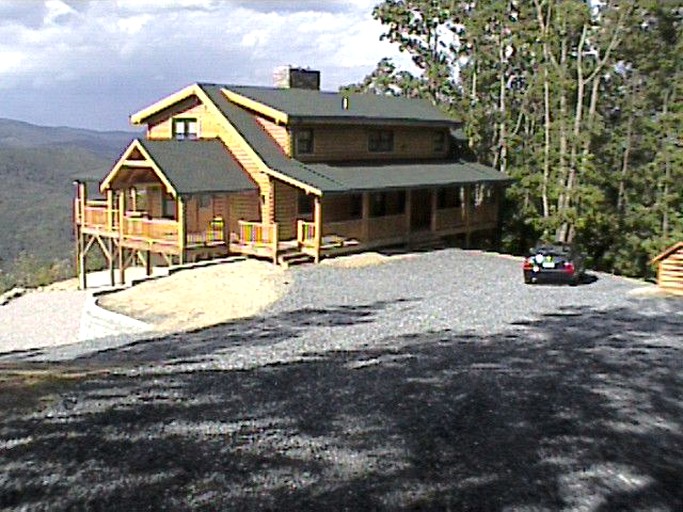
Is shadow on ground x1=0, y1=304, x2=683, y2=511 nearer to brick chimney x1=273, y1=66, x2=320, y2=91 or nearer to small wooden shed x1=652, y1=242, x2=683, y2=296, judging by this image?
small wooden shed x1=652, y1=242, x2=683, y2=296

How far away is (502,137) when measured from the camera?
1344 inches

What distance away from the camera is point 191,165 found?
78.6 feet

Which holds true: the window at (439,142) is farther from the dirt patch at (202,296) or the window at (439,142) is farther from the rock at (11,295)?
the rock at (11,295)

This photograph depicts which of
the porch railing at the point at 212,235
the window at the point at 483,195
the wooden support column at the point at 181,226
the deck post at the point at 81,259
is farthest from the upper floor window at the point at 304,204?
the window at the point at 483,195

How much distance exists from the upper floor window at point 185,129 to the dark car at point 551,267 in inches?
500

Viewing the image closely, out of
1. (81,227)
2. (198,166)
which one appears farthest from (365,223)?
(81,227)

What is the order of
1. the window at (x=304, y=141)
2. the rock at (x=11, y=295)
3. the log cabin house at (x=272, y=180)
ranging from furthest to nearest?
the rock at (x=11, y=295), the window at (x=304, y=141), the log cabin house at (x=272, y=180)

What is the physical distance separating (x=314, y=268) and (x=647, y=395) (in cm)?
1424

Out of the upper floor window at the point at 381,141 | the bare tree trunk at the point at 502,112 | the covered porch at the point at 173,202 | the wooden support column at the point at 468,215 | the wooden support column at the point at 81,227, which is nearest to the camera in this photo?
the covered porch at the point at 173,202

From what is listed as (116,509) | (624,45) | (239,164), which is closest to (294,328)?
(116,509)

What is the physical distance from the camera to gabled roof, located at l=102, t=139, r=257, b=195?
75.3 ft

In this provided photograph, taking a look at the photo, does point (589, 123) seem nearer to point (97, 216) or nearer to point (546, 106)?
point (546, 106)

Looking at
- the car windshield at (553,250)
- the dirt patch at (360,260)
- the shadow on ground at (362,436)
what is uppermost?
the car windshield at (553,250)

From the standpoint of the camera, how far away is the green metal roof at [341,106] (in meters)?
25.9
